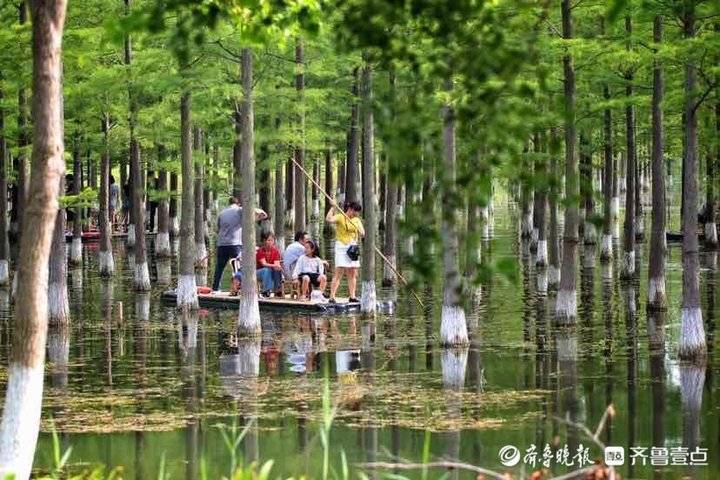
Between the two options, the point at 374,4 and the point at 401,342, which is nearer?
the point at 374,4

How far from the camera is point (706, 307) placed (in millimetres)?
28953

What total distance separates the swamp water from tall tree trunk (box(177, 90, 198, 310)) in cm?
53

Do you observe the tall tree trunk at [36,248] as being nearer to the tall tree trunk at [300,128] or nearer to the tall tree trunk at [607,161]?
the tall tree trunk at [300,128]

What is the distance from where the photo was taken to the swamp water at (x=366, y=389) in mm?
14531

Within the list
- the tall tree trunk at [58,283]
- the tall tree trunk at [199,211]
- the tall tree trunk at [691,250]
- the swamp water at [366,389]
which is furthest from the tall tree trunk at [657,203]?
the tall tree trunk at [199,211]

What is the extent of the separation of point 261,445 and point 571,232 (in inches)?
448

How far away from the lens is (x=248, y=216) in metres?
24.4

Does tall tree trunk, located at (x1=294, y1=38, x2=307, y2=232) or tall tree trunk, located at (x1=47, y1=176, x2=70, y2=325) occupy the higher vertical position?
tall tree trunk, located at (x1=294, y1=38, x2=307, y2=232)

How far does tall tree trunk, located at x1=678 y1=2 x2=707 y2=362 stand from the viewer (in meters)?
20.6

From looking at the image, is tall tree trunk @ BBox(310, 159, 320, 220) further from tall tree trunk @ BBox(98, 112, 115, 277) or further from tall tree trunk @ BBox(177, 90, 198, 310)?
tall tree trunk @ BBox(177, 90, 198, 310)

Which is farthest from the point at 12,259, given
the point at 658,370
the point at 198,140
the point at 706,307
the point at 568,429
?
the point at 568,429

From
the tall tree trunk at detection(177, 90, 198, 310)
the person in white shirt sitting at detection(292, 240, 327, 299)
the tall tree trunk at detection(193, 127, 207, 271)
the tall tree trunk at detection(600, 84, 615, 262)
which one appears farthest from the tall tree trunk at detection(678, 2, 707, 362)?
the tall tree trunk at detection(193, 127, 207, 271)

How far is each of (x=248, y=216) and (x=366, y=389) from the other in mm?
6698

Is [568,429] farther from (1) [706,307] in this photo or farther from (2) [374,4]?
(1) [706,307]
